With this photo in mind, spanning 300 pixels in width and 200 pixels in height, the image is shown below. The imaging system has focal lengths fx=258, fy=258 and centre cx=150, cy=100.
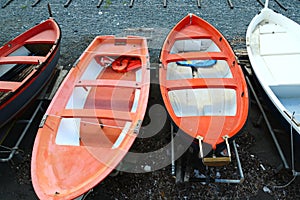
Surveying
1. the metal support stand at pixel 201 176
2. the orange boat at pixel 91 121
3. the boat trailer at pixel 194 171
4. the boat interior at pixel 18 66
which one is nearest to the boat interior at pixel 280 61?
the metal support stand at pixel 201 176

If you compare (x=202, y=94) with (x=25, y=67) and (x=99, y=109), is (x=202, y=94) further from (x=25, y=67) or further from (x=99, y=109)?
(x=25, y=67)

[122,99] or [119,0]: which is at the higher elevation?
[119,0]

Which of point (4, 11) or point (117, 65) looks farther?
point (4, 11)

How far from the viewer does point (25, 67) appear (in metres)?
4.50

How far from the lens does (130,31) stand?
596 centimetres

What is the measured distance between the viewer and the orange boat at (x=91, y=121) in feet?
8.64

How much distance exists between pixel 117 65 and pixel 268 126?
250 cm

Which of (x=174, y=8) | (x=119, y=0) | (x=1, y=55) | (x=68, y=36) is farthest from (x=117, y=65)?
(x=119, y=0)

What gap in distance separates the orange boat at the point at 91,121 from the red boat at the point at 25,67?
57cm

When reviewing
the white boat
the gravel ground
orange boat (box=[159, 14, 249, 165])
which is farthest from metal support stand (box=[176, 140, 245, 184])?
the white boat

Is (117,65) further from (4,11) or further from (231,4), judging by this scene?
(4,11)

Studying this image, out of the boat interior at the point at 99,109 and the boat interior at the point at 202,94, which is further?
the boat interior at the point at 202,94

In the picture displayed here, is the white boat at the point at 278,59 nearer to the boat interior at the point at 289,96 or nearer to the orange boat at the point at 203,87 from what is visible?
the boat interior at the point at 289,96

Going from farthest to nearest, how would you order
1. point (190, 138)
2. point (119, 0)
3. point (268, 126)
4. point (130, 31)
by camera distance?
point (119, 0) < point (130, 31) < point (268, 126) < point (190, 138)
